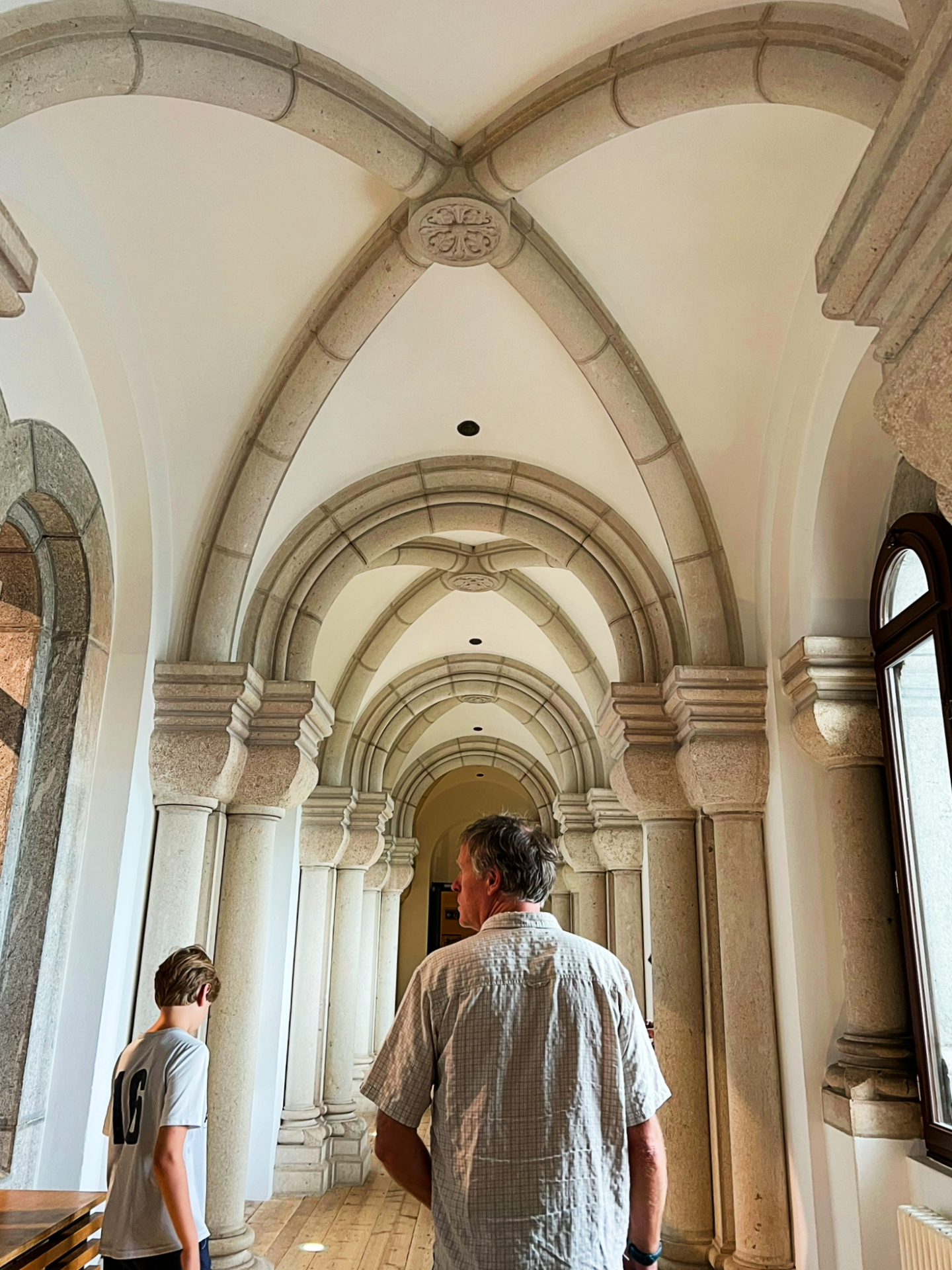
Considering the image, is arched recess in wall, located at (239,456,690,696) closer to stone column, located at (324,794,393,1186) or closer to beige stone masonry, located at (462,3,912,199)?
beige stone masonry, located at (462,3,912,199)

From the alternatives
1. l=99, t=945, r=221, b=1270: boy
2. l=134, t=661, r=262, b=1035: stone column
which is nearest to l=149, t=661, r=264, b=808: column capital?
l=134, t=661, r=262, b=1035: stone column

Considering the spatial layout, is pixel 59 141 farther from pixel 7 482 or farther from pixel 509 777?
pixel 509 777

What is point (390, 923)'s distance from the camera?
1113cm

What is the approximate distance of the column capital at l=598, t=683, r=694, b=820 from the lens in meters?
4.36

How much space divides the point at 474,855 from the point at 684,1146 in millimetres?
2831

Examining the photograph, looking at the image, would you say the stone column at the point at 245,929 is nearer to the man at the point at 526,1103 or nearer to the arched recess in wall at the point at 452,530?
the arched recess in wall at the point at 452,530

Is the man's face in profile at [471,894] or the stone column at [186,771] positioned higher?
→ the stone column at [186,771]

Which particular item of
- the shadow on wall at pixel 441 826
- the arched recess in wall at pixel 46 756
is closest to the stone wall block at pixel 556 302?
the arched recess in wall at pixel 46 756

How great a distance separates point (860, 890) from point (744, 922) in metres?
0.56

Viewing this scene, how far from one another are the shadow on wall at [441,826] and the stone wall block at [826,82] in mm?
13565

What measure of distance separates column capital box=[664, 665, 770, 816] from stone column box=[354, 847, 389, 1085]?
19.3 ft

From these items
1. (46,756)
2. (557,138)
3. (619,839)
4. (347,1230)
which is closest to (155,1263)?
(46,756)

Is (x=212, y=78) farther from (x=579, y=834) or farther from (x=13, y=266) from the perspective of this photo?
(x=579, y=834)

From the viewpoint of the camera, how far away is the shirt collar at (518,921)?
1681 mm
